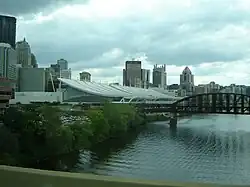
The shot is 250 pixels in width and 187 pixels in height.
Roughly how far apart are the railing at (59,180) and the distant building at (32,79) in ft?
126

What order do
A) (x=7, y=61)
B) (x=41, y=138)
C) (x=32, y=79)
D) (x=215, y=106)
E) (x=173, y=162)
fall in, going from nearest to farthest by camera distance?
(x=173, y=162) < (x=41, y=138) < (x=7, y=61) < (x=215, y=106) < (x=32, y=79)

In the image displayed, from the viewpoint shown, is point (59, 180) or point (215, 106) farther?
point (215, 106)

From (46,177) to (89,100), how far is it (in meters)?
38.3

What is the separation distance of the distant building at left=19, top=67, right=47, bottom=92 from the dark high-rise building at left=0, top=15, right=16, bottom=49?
163 inches

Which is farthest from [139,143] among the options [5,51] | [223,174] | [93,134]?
[5,51]

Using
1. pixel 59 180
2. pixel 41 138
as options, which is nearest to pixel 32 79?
pixel 41 138

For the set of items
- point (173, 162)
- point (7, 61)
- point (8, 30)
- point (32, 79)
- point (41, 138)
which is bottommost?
point (173, 162)

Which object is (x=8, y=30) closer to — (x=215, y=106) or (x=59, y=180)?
(x=215, y=106)

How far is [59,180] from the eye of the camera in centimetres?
123

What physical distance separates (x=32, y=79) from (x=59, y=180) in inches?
1593

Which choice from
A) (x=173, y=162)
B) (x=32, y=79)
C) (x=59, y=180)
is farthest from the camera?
(x=32, y=79)

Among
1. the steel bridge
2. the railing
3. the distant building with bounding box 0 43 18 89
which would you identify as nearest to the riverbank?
the railing

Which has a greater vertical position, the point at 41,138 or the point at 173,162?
the point at 41,138

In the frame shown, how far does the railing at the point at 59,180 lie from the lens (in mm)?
1120
